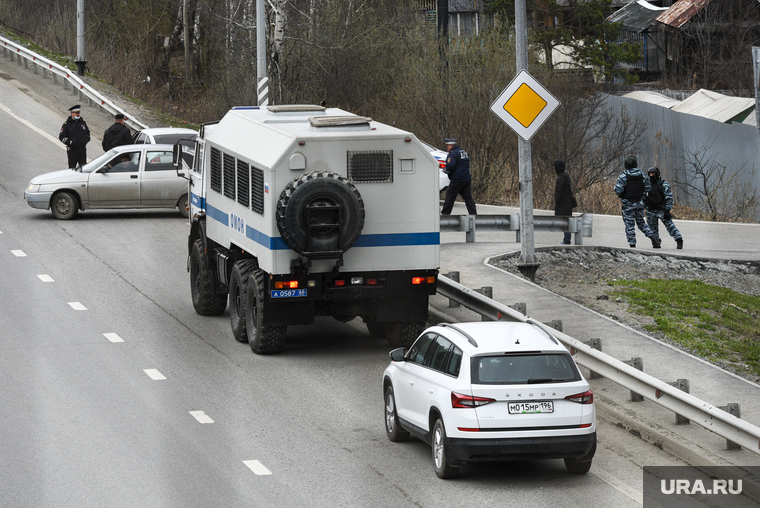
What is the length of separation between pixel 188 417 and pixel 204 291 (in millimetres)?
4992

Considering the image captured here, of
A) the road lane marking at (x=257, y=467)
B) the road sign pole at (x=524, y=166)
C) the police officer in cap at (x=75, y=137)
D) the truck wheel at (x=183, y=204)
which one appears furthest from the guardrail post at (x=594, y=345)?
the police officer in cap at (x=75, y=137)

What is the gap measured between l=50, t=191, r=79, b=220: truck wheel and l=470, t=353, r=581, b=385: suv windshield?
15.8m

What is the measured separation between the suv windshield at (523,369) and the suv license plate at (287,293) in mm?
4602

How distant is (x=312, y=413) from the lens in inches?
458

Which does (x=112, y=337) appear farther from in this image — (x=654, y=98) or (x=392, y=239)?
(x=654, y=98)

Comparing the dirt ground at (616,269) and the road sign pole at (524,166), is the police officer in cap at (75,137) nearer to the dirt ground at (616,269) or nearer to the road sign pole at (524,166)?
the dirt ground at (616,269)

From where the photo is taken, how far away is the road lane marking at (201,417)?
1127cm

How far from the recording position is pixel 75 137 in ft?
84.5

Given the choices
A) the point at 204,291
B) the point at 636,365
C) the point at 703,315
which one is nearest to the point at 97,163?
the point at 204,291

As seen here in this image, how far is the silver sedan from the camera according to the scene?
74.7ft

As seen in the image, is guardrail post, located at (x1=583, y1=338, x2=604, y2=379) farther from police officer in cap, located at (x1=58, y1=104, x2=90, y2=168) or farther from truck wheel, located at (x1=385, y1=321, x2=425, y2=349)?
police officer in cap, located at (x1=58, y1=104, x2=90, y2=168)

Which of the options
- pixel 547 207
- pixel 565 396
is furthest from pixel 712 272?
pixel 565 396

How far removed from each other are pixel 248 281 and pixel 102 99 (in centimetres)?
2205

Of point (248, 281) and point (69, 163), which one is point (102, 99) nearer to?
point (69, 163)
